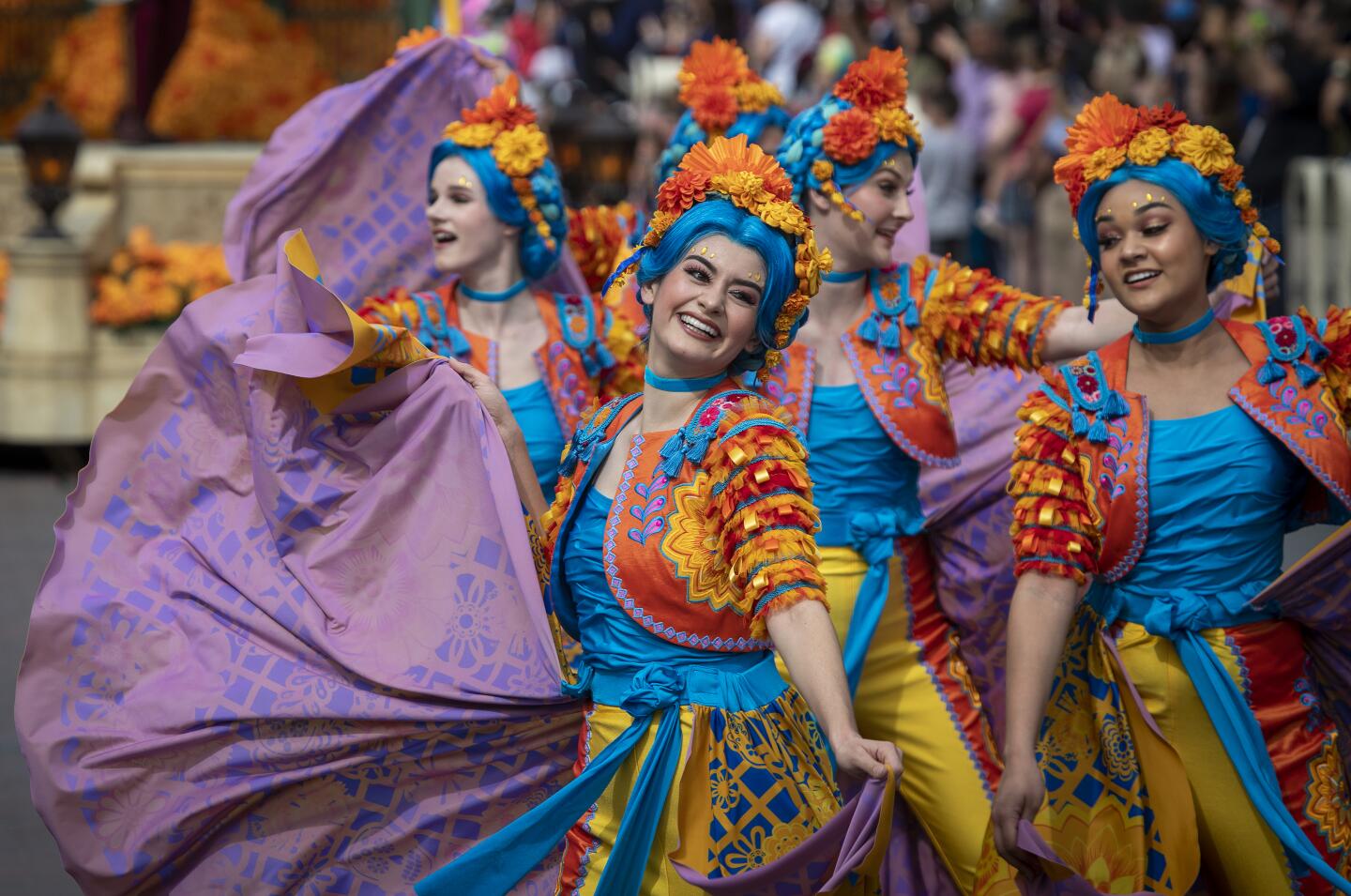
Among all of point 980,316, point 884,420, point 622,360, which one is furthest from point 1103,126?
point 622,360

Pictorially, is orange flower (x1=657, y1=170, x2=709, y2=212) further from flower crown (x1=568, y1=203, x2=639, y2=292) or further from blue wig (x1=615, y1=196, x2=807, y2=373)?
flower crown (x1=568, y1=203, x2=639, y2=292)

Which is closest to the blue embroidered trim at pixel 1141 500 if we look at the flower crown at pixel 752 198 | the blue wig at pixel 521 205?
the flower crown at pixel 752 198

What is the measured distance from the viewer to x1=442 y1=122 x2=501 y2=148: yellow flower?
4691mm

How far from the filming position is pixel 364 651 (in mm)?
3539

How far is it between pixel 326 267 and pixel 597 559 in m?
2.07

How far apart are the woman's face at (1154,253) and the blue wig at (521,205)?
65.9 inches

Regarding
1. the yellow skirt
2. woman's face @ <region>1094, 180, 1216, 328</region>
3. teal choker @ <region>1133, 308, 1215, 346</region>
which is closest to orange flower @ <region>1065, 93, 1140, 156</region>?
woman's face @ <region>1094, 180, 1216, 328</region>

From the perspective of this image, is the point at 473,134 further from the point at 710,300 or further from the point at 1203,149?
the point at 1203,149

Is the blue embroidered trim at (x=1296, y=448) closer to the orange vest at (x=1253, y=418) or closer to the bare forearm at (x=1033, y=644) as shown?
the orange vest at (x=1253, y=418)

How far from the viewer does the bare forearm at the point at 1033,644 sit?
332cm

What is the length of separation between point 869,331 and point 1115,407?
900 mm

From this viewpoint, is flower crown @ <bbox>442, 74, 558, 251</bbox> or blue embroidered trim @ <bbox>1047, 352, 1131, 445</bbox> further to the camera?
flower crown @ <bbox>442, 74, 558, 251</bbox>

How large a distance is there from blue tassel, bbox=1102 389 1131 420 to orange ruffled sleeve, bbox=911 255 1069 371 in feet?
1.94

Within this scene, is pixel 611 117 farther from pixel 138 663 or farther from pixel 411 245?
pixel 138 663
